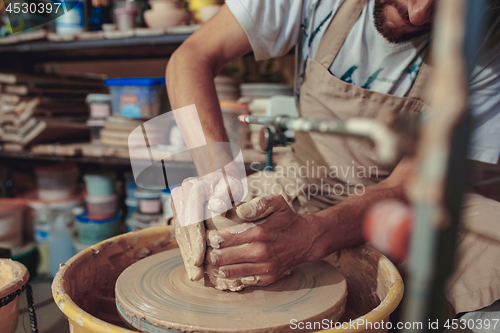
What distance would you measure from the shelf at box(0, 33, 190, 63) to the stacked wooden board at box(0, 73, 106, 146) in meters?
0.20

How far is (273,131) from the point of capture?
0.79m

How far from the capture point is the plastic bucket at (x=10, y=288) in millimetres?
811

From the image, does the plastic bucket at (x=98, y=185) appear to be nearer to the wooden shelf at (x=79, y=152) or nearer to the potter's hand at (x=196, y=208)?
the wooden shelf at (x=79, y=152)

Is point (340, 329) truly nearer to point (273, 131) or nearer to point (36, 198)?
point (273, 131)

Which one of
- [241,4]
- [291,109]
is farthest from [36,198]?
[241,4]

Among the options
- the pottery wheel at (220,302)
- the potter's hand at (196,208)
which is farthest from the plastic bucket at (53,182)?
the potter's hand at (196,208)

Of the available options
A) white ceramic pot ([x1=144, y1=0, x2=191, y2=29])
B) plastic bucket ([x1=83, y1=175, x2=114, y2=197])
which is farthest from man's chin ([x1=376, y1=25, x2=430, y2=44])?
plastic bucket ([x1=83, y1=175, x2=114, y2=197])

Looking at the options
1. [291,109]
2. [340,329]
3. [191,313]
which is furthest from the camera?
[291,109]

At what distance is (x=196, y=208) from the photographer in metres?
0.70

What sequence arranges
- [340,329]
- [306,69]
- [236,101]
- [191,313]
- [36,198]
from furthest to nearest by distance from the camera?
1. [36,198]
2. [236,101]
3. [306,69]
4. [191,313]
5. [340,329]

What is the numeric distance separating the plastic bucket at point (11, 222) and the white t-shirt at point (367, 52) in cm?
182

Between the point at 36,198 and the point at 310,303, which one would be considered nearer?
the point at 310,303

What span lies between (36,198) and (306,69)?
199cm

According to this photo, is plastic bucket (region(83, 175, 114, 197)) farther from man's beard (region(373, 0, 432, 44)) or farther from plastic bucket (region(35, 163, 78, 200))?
man's beard (region(373, 0, 432, 44))
